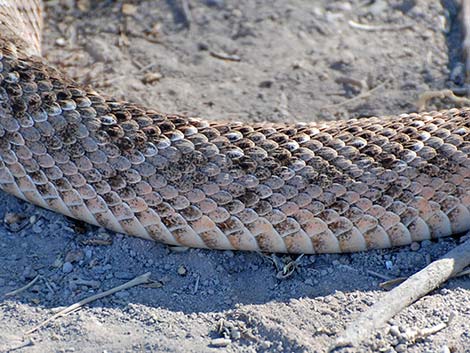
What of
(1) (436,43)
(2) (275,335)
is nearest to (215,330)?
Result: (2) (275,335)

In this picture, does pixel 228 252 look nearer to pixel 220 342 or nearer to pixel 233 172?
pixel 233 172

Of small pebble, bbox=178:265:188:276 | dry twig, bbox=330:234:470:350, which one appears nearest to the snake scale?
small pebble, bbox=178:265:188:276

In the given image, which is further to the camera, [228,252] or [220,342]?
[228,252]

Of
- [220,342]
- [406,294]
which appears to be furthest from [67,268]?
[406,294]

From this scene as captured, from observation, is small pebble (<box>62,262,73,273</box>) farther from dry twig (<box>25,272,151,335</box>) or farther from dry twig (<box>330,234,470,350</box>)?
dry twig (<box>330,234,470,350</box>)

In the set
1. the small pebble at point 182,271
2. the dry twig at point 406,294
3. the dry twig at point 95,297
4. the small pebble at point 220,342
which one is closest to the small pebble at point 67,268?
the dry twig at point 95,297

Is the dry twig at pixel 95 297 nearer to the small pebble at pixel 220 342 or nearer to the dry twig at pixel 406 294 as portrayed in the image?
the small pebble at pixel 220 342

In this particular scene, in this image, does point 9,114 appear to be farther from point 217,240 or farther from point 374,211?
point 374,211

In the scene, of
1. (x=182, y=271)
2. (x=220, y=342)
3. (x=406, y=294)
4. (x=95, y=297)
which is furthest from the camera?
(x=182, y=271)
